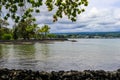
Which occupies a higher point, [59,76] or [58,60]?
[59,76]

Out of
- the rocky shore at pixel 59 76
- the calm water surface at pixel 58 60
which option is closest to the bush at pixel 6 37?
the calm water surface at pixel 58 60

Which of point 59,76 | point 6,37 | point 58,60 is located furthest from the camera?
point 6,37

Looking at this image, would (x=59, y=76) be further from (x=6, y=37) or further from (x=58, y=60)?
(x=6, y=37)

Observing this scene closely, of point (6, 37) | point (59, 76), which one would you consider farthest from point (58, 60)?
point (6, 37)

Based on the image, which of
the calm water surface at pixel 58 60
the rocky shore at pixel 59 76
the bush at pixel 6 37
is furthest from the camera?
the bush at pixel 6 37

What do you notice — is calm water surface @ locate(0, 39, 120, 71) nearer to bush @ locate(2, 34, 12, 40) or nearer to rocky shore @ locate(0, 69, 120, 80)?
rocky shore @ locate(0, 69, 120, 80)

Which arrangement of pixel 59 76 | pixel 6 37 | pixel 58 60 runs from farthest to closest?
pixel 6 37 → pixel 58 60 → pixel 59 76

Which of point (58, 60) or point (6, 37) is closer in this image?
point (58, 60)

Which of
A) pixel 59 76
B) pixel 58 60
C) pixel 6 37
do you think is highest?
pixel 59 76

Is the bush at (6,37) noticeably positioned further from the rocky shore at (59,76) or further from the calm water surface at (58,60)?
the rocky shore at (59,76)

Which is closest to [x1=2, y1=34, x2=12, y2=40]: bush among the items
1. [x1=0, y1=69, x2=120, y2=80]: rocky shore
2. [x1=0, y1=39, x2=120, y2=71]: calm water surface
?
[x1=0, y1=39, x2=120, y2=71]: calm water surface

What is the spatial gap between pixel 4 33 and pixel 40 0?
5115 inches

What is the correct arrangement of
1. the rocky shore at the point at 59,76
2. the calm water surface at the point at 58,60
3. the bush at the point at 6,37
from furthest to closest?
the bush at the point at 6,37, the calm water surface at the point at 58,60, the rocky shore at the point at 59,76

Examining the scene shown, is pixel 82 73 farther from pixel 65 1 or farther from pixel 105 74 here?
pixel 65 1
